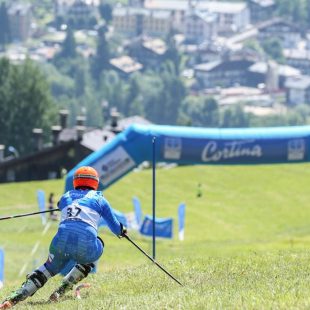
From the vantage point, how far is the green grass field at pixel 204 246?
1191 cm

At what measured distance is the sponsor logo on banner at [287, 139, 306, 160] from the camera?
32.9 metres

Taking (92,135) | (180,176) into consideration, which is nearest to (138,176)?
(180,176)

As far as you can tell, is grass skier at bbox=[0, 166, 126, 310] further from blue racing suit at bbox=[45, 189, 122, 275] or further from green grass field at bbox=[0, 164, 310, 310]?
green grass field at bbox=[0, 164, 310, 310]

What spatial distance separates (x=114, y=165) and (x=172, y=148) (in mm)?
2189

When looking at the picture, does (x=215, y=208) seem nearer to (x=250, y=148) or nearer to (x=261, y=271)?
(x=250, y=148)

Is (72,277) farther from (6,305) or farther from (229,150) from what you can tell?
(229,150)

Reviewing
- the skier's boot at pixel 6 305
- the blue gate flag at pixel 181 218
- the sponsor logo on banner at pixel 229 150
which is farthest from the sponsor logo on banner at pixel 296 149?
the skier's boot at pixel 6 305

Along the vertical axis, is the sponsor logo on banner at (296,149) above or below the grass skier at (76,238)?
below

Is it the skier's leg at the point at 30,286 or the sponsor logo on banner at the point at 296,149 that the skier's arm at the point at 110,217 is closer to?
the skier's leg at the point at 30,286

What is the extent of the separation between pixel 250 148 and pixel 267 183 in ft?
87.5

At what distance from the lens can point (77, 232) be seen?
40.9 ft

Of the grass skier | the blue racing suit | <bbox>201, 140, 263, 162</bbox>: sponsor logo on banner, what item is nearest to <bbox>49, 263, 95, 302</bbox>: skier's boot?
the grass skier

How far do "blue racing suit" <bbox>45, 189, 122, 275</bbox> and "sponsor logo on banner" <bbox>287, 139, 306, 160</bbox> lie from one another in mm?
20543

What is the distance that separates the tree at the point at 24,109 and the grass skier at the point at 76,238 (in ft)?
325
